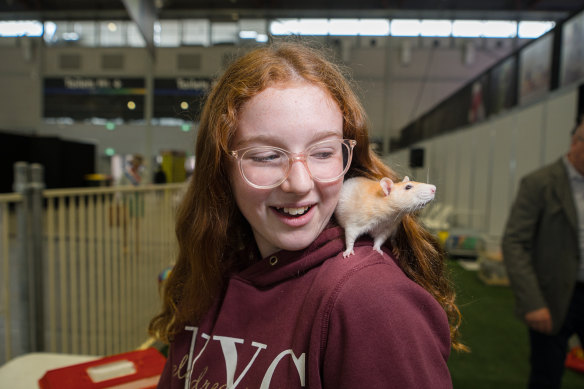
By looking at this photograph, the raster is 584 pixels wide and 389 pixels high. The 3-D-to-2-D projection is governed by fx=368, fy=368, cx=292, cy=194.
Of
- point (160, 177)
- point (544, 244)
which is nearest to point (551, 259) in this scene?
point (544, 244)

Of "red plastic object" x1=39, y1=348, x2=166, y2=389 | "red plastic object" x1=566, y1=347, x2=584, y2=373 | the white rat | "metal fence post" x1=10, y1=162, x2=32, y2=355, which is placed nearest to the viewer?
the white rat

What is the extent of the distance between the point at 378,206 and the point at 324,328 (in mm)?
241

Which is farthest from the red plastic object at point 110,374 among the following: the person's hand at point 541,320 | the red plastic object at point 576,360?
the red plastic object at point 576,360

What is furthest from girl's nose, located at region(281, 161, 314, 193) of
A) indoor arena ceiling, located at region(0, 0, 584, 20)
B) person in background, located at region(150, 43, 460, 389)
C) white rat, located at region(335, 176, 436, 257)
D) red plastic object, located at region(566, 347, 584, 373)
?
indoor arena ceiling, located at region(0, 0, 584, 20)

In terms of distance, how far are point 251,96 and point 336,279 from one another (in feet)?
1.26

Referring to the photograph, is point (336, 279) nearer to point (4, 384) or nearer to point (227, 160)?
point (227, 160)

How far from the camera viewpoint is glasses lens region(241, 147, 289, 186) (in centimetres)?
70

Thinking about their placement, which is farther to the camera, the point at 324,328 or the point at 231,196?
the point at 231,196

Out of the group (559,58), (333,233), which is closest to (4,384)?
(333,233)

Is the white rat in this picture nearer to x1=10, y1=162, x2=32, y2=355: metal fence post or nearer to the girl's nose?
the girl's nose

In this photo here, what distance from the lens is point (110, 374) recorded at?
4.00 feet

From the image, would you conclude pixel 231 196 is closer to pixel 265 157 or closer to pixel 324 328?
pixel 265 157

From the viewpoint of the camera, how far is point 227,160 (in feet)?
2.66

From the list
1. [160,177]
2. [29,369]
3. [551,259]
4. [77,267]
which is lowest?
[29,369]
